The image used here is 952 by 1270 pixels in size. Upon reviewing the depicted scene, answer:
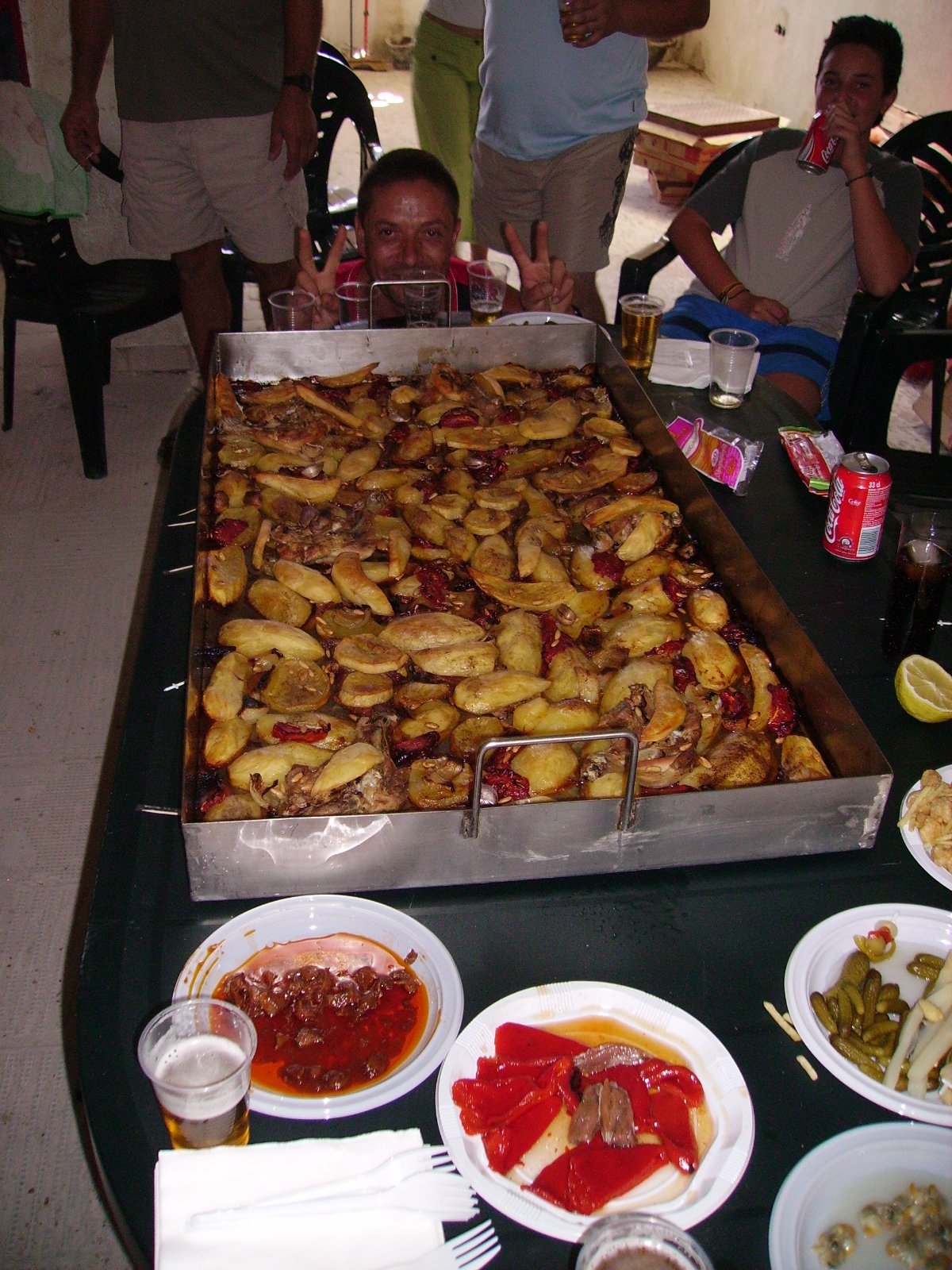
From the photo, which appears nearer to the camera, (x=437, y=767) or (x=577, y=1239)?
(x=577, y=1239)

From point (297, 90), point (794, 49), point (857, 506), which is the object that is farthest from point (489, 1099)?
point (794, 49)

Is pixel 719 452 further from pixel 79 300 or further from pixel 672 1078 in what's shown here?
pixel 79 300

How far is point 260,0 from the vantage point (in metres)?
3.80

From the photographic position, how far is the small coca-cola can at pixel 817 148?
2984mm

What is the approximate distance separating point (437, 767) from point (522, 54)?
3306mm

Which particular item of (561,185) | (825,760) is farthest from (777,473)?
(561,185)

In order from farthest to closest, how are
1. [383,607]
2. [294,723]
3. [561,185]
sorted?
1. [561,185]
2. [383,607]
3. [294,723]

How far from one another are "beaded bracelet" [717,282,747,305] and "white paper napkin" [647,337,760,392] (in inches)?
31.0

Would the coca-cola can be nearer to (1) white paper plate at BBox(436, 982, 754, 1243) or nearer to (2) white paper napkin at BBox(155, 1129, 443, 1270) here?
(1) white paper plate at BBox(436, 982, 754, 1243)

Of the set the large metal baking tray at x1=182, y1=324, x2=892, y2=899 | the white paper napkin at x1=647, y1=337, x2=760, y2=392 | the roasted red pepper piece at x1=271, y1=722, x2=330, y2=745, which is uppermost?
the white paper napkin at x1=647, y1=337, x2=760, y2=392

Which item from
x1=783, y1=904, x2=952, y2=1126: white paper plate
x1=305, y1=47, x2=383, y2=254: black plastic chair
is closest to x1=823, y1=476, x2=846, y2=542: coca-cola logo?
x1=783, y1=904, x2=952, y2=1126: white paper plate

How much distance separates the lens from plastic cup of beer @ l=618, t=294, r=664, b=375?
2807 millimetres

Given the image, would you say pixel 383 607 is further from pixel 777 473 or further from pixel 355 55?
pixel 355 55

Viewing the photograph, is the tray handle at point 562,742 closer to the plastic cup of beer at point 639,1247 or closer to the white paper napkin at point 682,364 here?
the plastic cup of beer at point 639,1247
